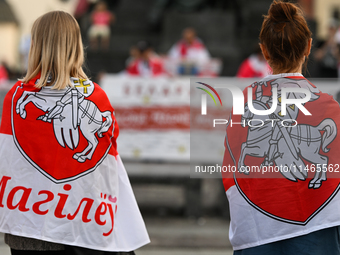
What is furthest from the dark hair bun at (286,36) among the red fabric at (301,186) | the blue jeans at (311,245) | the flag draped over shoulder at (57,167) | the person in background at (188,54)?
the person in background at (188,54)

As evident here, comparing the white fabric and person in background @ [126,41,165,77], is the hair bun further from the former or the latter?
person in background @ [126,41,165,77]

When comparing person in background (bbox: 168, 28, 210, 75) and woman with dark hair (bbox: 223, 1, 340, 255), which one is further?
person in background (bbox: 168, 28, 210, 75)

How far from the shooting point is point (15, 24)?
144 ft

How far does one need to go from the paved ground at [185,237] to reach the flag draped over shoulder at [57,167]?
10.0ft

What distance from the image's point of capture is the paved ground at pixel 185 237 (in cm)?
606

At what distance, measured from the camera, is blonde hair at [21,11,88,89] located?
2969mm

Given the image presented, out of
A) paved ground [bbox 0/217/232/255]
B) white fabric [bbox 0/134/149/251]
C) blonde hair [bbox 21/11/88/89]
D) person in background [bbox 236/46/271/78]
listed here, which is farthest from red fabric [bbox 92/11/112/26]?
white fabric [bbox 0/134/149/251]

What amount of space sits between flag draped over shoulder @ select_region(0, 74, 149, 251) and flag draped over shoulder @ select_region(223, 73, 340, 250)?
74cm

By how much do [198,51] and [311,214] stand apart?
9.01 meters

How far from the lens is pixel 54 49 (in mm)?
2971

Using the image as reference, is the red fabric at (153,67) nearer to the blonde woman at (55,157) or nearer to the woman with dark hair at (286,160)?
the blonde woman at (55,157)

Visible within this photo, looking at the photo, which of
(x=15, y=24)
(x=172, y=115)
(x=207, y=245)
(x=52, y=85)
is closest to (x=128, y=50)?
(x=172, y=115)

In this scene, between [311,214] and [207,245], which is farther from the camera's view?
[207,245]

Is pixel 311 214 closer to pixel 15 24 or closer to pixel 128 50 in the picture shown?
pixel 128 50
